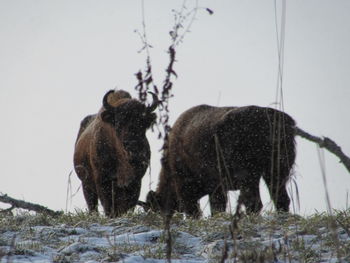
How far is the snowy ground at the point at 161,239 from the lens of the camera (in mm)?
4160

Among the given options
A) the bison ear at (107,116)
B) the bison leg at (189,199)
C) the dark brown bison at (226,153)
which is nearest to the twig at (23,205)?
the dark brown bison at (226,153)

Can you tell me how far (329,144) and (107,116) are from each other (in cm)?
653

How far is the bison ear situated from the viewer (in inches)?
384

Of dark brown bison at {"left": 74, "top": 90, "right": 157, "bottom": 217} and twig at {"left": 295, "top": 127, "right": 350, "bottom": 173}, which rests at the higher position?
dark brown bison at {"left": 74, "top": 90, "right": 157, "bottom": 217}

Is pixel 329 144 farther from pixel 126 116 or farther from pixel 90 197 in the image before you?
pixel 90 197

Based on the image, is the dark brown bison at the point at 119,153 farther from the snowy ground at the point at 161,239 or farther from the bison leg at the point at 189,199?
the snowy ground at the point at 161,239

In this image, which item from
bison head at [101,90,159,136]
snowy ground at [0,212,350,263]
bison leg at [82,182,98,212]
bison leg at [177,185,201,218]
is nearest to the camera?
snowy ground at [0,212,350,263]

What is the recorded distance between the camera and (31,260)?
4180 mm

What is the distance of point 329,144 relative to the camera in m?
3.62

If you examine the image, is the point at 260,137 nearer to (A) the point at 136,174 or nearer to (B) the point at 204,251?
(A) the point at 136,174

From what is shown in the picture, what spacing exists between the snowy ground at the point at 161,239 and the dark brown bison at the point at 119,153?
9.60 ft

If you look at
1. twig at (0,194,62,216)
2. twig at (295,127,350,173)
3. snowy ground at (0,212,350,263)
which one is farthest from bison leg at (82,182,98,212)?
twig at (295,127,350,173)

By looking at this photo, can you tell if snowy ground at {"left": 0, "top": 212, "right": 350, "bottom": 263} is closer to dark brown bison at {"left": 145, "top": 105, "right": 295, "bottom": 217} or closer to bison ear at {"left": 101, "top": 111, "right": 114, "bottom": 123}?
dark brown bison at {"left": 145, "top": 105, "right": 295, "bottom": 217}

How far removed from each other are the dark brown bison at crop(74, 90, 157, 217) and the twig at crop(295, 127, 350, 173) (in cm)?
528
